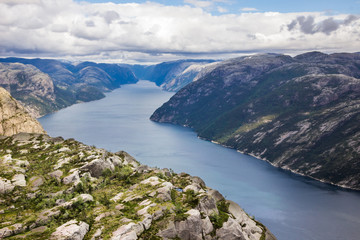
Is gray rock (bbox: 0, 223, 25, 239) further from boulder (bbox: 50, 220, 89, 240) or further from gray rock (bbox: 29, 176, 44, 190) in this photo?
gray rock (bbox: 29, 176, 44, 190)

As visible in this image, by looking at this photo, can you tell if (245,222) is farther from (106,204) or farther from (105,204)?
(105,204)

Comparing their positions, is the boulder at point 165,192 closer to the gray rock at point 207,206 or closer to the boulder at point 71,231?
the gray rock at point 207,206

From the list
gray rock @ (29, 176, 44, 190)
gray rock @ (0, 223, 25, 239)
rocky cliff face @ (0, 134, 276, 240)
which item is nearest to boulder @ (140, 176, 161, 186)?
rocky cliff face @ (0, 134, 276, 240)

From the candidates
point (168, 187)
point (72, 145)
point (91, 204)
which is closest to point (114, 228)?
point (91, 204)

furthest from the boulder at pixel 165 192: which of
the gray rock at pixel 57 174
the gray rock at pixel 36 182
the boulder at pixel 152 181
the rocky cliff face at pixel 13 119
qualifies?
the rocky cliff face at pixel 13 119

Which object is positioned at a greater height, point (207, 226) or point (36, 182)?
point (207, 226)

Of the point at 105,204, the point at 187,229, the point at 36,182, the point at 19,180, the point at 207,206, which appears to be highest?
the point at 207,206

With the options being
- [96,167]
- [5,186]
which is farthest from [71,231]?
[5,186]
